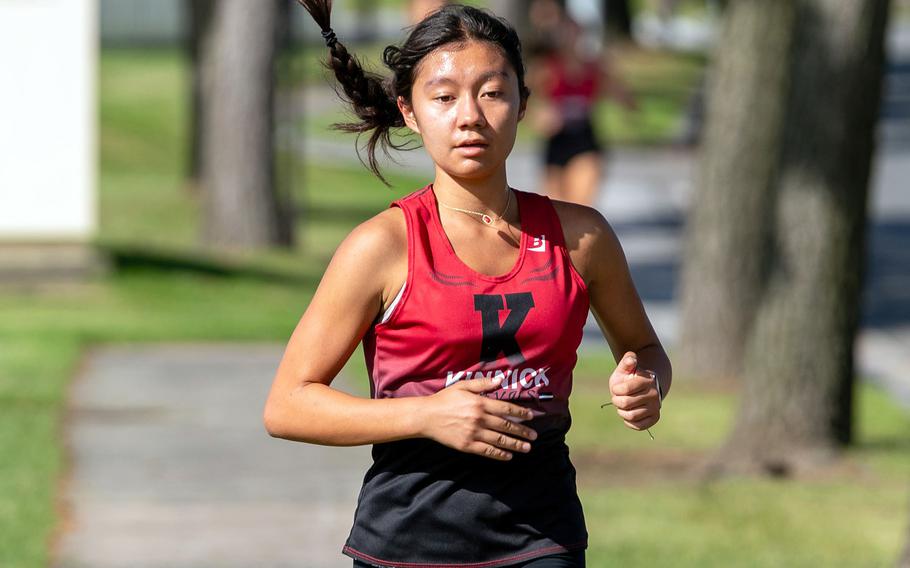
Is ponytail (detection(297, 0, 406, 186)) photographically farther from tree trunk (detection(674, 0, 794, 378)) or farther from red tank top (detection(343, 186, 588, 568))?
tree trunk (detection(674, 0, 794, 378))

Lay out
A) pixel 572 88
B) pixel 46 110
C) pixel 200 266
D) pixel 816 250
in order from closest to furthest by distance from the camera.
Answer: pixel 816 250, pixel 46 110, pixel 572 88, pixel 200 266

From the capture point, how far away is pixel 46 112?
506 inches

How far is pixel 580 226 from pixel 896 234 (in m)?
16.2

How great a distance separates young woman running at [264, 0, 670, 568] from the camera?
10.0 feet

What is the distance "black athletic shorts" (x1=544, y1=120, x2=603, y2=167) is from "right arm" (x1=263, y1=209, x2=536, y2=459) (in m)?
9.99

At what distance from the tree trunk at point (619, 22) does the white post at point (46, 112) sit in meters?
28.5

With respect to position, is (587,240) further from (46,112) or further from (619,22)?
(619,22)

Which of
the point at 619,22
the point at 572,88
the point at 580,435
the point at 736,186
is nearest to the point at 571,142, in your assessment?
the point at 572,88

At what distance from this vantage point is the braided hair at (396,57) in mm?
3168

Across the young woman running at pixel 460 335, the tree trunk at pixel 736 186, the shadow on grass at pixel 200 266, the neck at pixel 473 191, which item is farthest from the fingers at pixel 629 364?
the shadow on grass at pixel 200 266

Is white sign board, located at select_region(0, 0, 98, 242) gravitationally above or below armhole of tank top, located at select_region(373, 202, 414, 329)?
above

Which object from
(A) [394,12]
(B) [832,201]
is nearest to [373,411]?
(B) [832,201]

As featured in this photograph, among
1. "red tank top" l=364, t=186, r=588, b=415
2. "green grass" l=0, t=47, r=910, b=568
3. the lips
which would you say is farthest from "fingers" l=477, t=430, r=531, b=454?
"green grass" l=0, t=47, r=910, b=568

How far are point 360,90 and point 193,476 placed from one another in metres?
4.69
